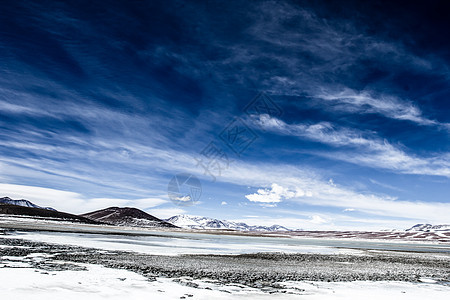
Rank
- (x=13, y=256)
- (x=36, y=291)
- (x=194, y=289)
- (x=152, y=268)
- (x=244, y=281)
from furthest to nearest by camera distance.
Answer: (x=13, y=256), (x=152, y=268), (x=244, y=281), (x=194, y=289), (x=36, y=291)

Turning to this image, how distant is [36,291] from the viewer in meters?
11.0

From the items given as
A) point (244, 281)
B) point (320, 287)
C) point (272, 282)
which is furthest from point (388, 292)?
point (244, 281)

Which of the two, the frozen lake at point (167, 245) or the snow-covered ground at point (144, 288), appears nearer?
the snow-covered ground at point (144, 288)

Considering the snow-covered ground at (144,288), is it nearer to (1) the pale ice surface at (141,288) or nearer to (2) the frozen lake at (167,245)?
(1) the pale ice surface at (141,288)

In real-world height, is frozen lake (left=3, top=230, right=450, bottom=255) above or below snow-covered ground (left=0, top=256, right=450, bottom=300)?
below

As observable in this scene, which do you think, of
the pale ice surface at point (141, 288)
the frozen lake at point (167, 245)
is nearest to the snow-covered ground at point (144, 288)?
the pale ice surface at point (141, 288)

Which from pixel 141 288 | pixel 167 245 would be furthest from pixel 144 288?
pixel 167 245

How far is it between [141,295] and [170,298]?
3.93ft

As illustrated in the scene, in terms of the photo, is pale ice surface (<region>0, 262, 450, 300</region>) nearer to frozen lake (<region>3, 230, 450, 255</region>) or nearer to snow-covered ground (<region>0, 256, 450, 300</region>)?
snow-covered ground (<region>0, 256, 450, 300</region>)

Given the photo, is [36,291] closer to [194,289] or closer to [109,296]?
[109,296]

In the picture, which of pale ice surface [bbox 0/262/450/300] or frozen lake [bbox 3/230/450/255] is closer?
pale ice surface [bbox 0/262/450/300]

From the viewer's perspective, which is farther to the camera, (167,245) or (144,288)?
(167,245)

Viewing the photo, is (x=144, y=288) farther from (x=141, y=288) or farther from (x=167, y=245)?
(x=167, y=245)

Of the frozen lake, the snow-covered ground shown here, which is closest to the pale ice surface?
the snow-covered ground
